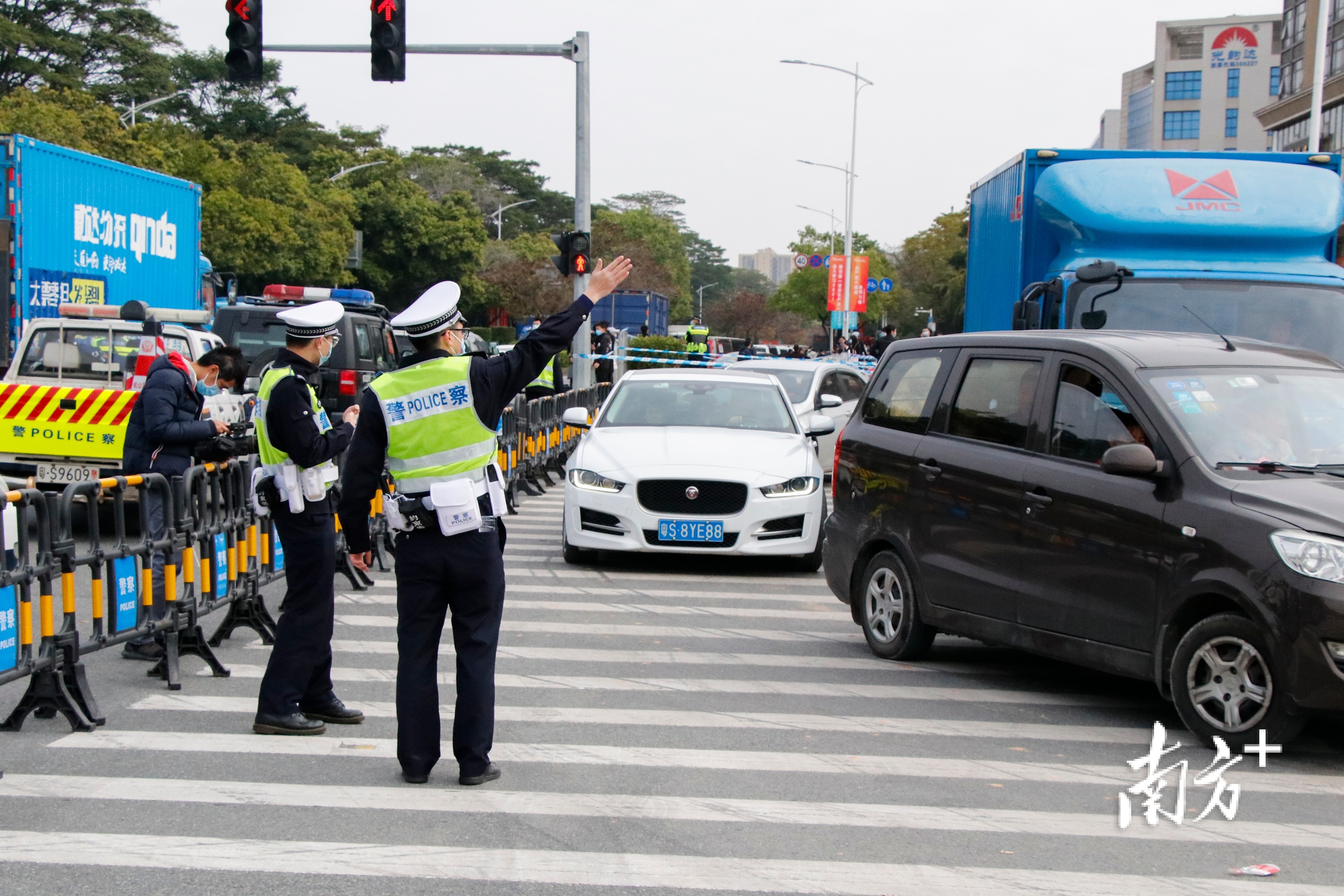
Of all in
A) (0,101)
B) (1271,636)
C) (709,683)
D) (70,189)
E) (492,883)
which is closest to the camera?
(492,883)

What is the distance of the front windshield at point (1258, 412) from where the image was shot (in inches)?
255

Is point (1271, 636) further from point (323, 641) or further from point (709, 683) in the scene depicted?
point (323, 641)

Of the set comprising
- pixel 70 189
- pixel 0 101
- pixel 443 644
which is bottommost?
pixel 443 644

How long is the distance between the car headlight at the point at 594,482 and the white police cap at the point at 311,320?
4939 millimetres

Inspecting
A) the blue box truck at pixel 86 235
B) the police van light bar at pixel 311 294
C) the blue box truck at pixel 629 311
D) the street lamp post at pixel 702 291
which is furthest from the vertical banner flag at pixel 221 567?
the street lamp post at pixel 702 291

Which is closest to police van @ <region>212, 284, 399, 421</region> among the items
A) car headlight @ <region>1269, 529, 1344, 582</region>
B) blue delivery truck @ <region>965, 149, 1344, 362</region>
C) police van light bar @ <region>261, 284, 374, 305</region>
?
police van light bar @ <region>261, 284, 374, 305</region>

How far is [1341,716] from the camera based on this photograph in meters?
5.80

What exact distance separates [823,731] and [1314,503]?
90.6 inches

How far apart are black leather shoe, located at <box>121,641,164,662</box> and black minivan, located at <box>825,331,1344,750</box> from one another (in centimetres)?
397

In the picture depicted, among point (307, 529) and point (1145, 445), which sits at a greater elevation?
point (1145, 445)

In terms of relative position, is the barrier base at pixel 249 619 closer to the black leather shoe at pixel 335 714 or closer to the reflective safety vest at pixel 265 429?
the black leather shoe at pixel 335 714

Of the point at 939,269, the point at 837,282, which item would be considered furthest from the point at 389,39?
the point at 939,269

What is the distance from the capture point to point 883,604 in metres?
8.36

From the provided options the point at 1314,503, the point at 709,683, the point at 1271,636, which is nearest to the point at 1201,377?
the point at 1314,503
